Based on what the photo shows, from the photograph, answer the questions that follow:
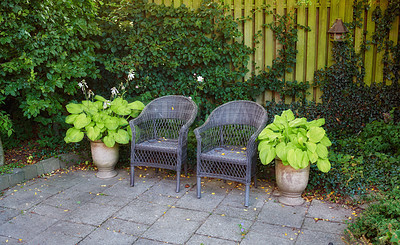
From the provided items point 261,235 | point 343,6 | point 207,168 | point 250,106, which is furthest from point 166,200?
point 343,6

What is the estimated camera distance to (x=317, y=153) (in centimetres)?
329

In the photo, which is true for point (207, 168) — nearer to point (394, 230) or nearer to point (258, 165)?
point (258, 165)

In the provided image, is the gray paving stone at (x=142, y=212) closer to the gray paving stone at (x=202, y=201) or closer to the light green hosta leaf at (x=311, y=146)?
the gray paving stone at (x=202, y=201)

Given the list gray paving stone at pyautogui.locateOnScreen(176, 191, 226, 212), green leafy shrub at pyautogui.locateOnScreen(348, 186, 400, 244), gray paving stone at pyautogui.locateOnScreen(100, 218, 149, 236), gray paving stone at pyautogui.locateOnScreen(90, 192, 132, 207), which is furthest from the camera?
gray paving stone at pyautogui.locateOnScreen(90, 192, 132, 207)

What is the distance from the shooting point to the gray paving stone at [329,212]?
319 centimetres

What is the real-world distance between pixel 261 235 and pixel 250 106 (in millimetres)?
1518

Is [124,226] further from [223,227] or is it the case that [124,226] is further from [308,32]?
[308,32]

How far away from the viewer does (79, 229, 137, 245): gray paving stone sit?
2.85 m

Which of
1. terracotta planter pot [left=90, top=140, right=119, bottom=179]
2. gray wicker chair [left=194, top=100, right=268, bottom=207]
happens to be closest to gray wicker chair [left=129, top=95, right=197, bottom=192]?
gray wicker chair [left=194, top=100, right=268, bottom=207]

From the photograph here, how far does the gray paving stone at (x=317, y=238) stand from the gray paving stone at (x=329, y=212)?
289 mm

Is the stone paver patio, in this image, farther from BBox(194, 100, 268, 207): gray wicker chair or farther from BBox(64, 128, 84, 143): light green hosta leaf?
BBox(64, 128, 84, 143): light green hosta leaf

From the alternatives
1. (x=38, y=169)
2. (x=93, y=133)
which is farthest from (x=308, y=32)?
(x=38, y=169)

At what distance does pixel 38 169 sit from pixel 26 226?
1278mm

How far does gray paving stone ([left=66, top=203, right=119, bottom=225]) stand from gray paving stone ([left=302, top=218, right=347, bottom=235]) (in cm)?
167
